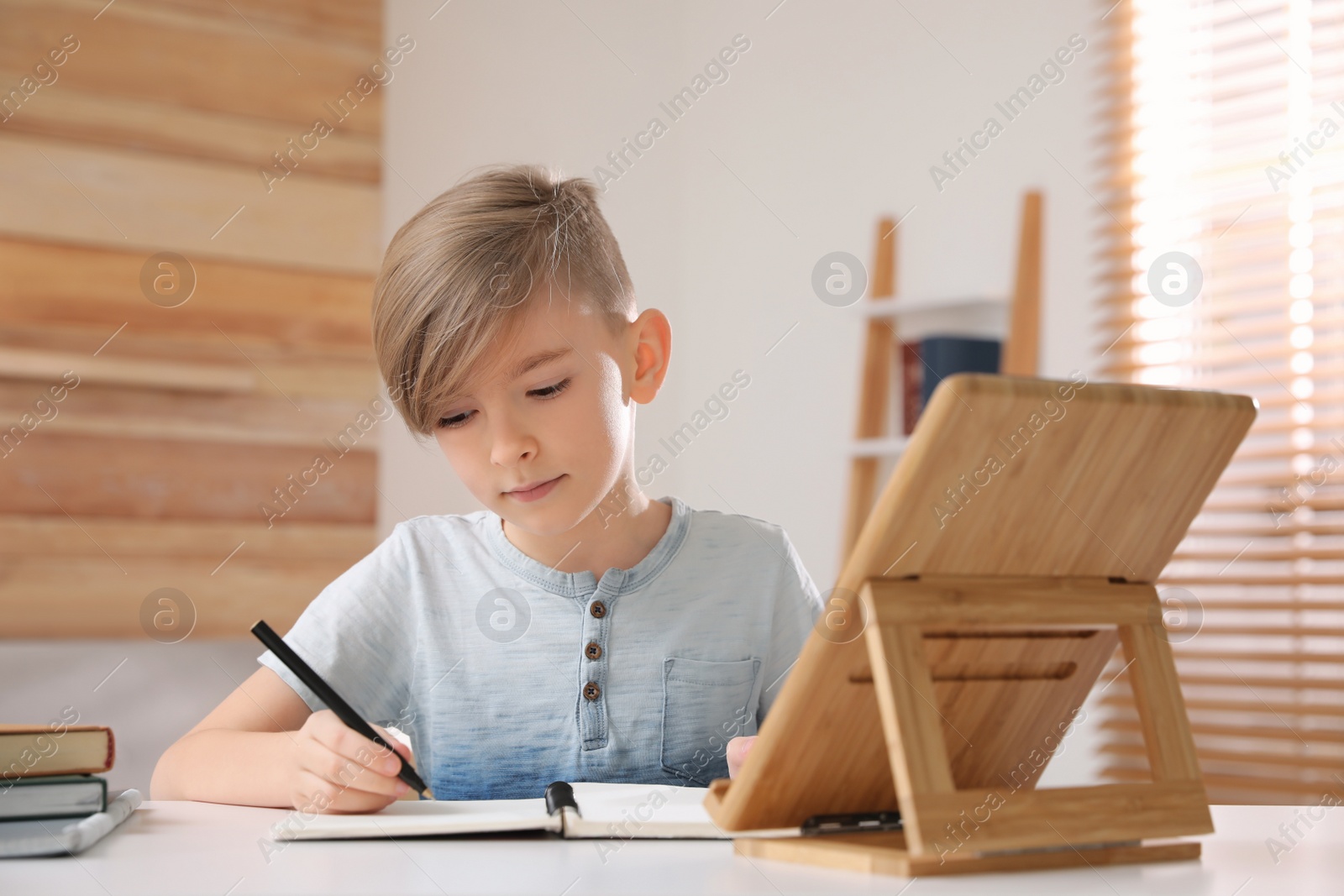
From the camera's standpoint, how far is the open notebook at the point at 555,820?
69 centimetres

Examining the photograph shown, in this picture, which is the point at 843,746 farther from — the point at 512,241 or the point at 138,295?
the point at 138,295

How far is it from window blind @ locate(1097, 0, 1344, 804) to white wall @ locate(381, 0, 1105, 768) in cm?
12

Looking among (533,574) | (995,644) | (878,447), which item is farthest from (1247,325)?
(995,644)

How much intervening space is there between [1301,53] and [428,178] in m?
1.94

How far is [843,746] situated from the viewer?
2.08 ft

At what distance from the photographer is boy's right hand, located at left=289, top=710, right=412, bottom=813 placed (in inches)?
31.0

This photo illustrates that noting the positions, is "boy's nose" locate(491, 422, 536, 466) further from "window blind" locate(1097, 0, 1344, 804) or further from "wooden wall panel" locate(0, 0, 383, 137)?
"wooden wall panel" locate(0, 0, 383, 137)

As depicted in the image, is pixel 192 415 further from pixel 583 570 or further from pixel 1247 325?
pixel 1247 325

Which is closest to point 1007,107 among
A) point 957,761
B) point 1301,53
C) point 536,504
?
point 1301,53

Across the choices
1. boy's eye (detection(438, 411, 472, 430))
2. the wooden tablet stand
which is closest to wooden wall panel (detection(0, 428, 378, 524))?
boy's eye (detection(438, 411, 472, 430))

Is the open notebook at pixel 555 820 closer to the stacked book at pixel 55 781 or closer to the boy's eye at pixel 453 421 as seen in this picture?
the stacked book at pixel 55 781

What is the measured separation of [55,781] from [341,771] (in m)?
0.17

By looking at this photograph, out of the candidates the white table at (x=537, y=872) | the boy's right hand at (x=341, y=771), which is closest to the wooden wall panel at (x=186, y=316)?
the boy's right hand at (x=341, y=771)

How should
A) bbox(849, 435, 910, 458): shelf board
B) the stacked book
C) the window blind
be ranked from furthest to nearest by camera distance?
bbox(849, 435, 910, 458): shelf board
the window blind
the stacked book
